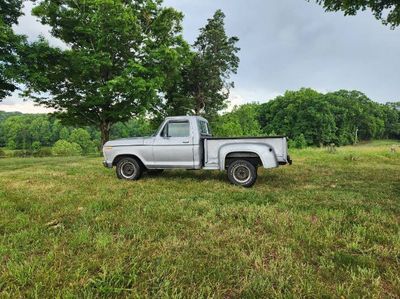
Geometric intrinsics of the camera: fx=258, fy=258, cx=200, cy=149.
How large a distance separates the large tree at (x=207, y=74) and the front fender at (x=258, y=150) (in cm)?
2357

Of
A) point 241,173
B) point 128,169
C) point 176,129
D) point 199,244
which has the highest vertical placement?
point 176,129

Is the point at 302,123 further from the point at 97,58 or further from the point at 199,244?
the point at 199,244

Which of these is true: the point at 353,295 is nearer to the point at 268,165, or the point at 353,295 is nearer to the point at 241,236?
the point at 241,236

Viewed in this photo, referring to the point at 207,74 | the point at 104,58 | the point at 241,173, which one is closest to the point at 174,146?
the point at 241,173

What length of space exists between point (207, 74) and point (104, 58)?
15235mm

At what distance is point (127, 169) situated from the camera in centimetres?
916

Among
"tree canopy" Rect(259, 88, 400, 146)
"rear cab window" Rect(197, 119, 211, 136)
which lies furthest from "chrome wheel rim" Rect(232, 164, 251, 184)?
"tree canopy" Rect(259, 88, 400, 146)

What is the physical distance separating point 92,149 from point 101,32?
75.0 m

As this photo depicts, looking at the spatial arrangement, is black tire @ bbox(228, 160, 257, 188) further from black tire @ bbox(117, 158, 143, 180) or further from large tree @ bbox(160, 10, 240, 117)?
large tree @ bbox(160, 10, 240, 117)

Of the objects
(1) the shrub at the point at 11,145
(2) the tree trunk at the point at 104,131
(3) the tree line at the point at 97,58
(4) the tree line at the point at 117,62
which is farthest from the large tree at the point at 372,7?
(1) the shrub at the point at 11,145

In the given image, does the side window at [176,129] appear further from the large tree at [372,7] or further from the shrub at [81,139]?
the shrub at [81,139]

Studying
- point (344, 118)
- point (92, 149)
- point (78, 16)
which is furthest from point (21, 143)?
point (344, 118)

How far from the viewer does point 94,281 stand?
2730 mm

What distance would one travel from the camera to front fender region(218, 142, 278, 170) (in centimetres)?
753
